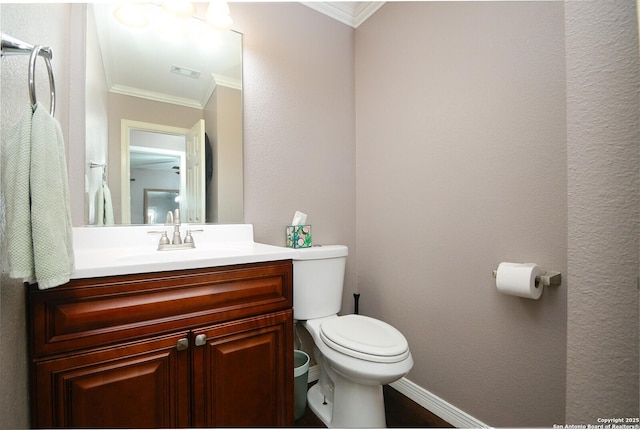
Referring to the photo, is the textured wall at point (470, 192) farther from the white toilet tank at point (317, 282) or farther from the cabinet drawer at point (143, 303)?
the cabinet drawer at point (143, 303)

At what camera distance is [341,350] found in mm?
1216

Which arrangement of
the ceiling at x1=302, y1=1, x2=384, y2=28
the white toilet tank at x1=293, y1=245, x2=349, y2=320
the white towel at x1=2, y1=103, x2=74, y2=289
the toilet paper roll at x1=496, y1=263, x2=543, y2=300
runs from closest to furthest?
the white towel at x1=2, y1=103, x2=74, y2=289 → the toilet paper roll at x1=496, y1=263, x2=543, y2=300 → the white toilet tank at x1=293, y1=245, x2=349, y2=320 → the ceiling at x1=302, y1=1, x2=384, y2=28

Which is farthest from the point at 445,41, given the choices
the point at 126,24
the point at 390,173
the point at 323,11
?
the point at 126,24

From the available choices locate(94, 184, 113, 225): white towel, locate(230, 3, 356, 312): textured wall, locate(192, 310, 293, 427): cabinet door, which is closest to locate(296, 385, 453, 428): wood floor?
locate(192, 310, 293, 427): cabinet door

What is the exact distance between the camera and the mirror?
4.37 feet

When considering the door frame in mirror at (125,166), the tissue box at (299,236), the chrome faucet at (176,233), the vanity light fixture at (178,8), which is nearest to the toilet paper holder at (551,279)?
the tissue box at (299,236)

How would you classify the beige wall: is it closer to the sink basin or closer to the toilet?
the sink basin

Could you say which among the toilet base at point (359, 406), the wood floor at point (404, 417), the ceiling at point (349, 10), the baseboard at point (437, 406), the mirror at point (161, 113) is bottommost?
the wood floor at point (404, 417)

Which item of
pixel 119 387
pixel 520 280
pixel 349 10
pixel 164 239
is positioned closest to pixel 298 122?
pixel 349 10

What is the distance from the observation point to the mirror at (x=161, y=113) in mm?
1331

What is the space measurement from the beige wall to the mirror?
90 mm

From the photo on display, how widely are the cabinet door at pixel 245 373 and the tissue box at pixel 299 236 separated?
0.51 meters

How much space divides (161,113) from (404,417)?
1.99 m

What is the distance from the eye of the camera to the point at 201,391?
38.3 inches
